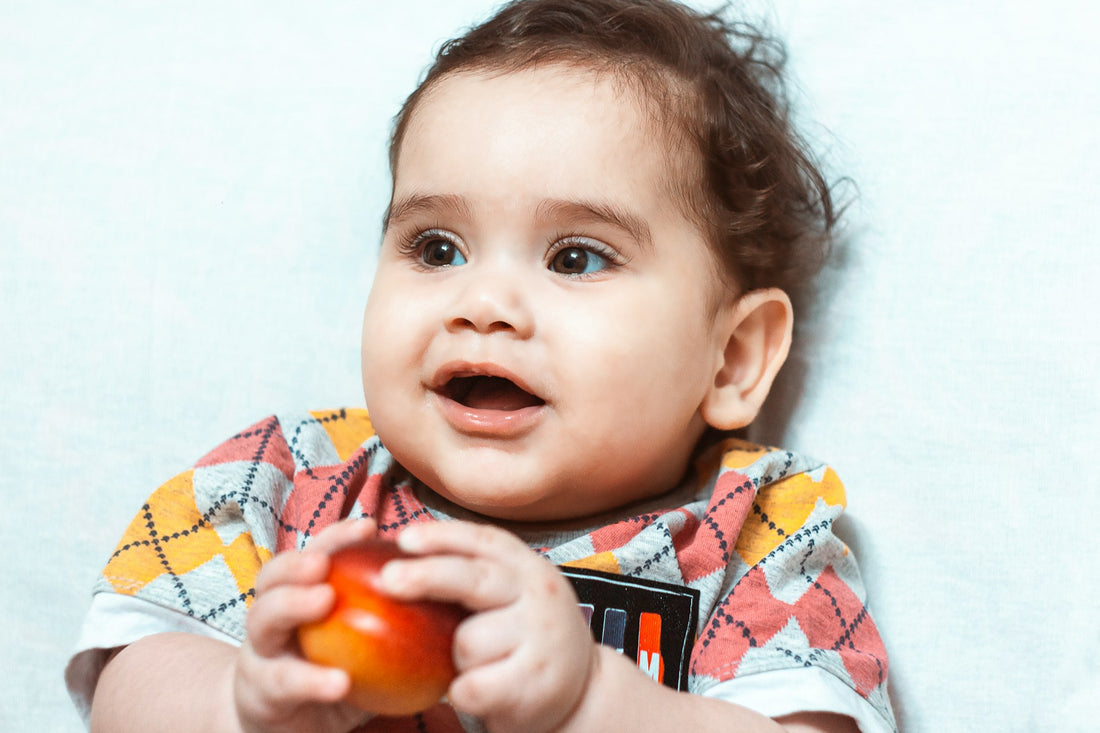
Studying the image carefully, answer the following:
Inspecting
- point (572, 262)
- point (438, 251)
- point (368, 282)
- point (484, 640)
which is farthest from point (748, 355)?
point (484, 640)

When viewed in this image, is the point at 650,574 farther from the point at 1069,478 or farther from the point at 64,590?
the point at 64,590

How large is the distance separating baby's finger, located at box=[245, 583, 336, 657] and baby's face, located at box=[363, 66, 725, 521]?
330 mm

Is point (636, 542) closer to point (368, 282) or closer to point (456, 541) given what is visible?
point (456, 541)

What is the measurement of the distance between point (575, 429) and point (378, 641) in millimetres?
386

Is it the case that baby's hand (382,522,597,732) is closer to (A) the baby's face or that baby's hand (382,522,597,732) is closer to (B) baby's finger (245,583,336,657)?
(B) baby's finger (245,583,336,657)

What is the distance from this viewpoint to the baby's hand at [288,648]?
2.21 ft

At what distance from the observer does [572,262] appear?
3.47 ft

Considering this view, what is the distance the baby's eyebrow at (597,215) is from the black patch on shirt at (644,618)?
0.34 metres

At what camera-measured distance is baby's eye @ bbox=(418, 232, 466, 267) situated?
1099mm

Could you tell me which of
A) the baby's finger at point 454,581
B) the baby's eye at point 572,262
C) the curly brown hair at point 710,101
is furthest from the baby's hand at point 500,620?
the curly brown hair at point 710,101

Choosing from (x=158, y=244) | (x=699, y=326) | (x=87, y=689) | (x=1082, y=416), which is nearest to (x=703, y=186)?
(x=699, y=326)

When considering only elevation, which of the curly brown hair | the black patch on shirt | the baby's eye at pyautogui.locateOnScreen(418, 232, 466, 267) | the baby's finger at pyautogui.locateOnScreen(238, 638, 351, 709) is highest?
the curly brown hair

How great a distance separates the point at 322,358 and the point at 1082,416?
2.98ft

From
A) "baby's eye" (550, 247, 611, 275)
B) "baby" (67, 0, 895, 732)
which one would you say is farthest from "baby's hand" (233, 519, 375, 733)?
"baby's eye" (550, 247, 611, 275)
